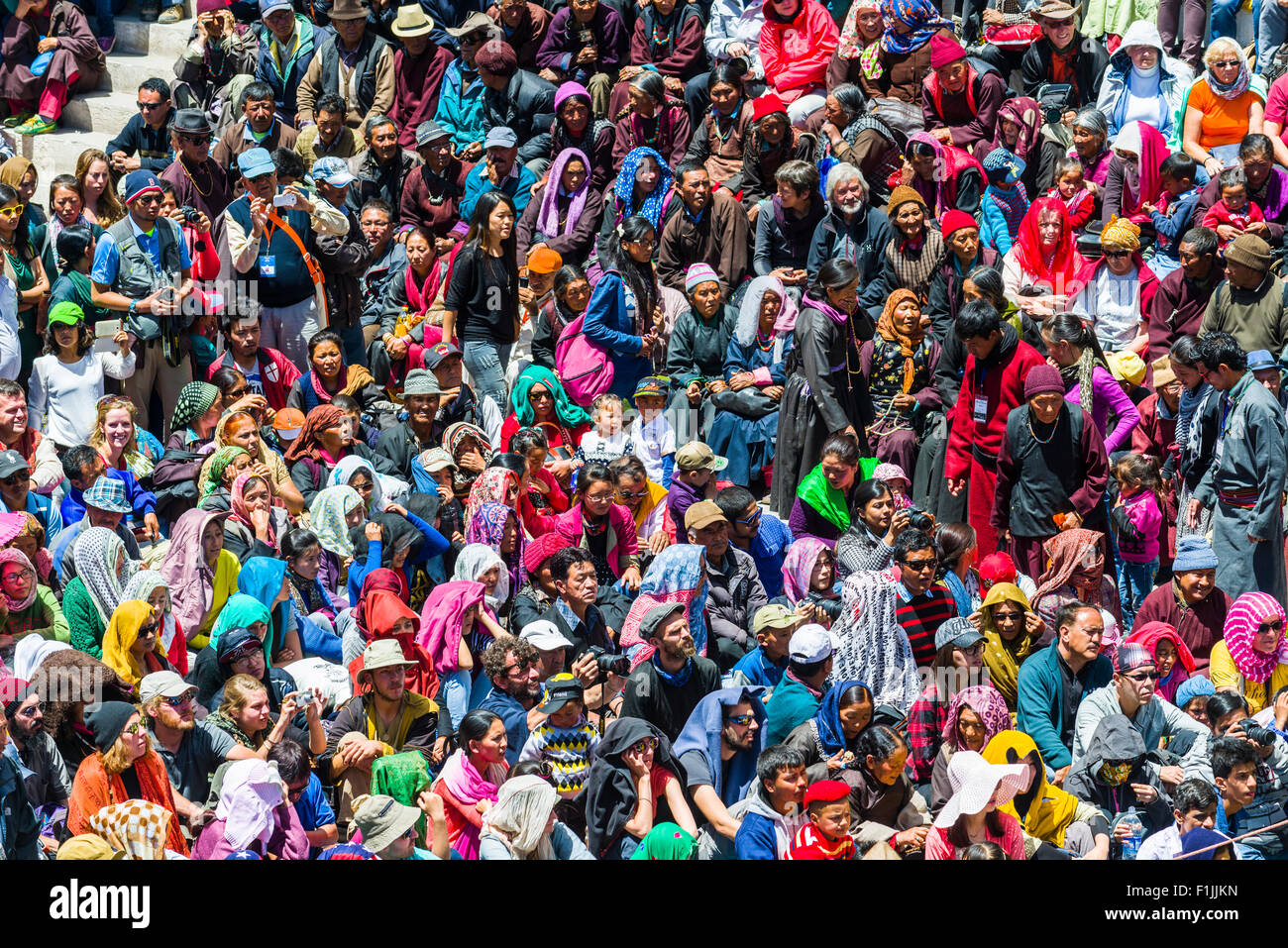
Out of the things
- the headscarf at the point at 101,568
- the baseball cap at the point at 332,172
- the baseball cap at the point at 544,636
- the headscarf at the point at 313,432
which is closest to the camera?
the baseball cap at the point at 544,636

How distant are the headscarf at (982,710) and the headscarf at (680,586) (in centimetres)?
129

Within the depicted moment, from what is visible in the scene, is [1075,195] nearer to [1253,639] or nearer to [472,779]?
[1253,639]

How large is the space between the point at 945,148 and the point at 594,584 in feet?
13.5

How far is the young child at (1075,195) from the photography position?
11.8 metres

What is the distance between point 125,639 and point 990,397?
4585 mm

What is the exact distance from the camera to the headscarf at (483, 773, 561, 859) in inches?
306

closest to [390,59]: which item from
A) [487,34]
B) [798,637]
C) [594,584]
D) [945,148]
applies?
[487,34]

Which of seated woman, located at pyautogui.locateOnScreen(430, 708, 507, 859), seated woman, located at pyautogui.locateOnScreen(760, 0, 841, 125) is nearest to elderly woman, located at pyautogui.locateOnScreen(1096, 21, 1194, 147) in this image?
seated woman, located at pyautogui.locateOnScreen(760, 0, 841, 125)

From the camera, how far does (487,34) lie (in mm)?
13703

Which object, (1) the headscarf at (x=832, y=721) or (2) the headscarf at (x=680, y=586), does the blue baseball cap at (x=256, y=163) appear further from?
(1) the headscarf at (x=832, y=721)

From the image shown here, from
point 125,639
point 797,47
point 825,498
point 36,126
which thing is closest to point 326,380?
point 125,639

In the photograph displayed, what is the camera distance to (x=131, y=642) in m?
8.93

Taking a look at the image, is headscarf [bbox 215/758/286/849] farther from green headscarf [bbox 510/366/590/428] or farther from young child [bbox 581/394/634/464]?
green headscarf [bbox 510/366/590/428]

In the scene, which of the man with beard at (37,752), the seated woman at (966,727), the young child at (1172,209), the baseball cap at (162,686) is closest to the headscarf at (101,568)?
the baseball cap at (162,686)
